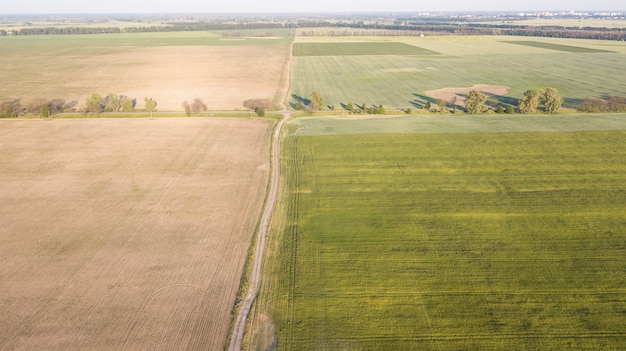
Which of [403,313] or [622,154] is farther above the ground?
[622,154]

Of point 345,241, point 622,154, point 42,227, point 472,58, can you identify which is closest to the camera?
point 345,241

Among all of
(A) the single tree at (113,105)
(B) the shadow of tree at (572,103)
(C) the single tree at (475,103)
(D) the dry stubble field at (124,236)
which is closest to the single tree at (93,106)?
(A) the single tree at (113,105)

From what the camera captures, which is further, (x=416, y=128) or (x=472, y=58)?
(x=472, y=58)

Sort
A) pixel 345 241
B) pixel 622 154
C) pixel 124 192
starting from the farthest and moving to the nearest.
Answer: pixel 622 154 → pixel 124 192 → pixel 345 241

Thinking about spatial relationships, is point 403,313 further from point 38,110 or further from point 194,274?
point 38,110

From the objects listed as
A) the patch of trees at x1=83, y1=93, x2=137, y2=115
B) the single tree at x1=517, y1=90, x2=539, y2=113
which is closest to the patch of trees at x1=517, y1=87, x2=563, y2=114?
the single tree at x1=517, y1=90, x2=539, y2=113

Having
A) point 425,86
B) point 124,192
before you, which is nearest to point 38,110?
point 124,192

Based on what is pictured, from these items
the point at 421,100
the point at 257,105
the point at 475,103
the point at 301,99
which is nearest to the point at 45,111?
the point at 257,105
